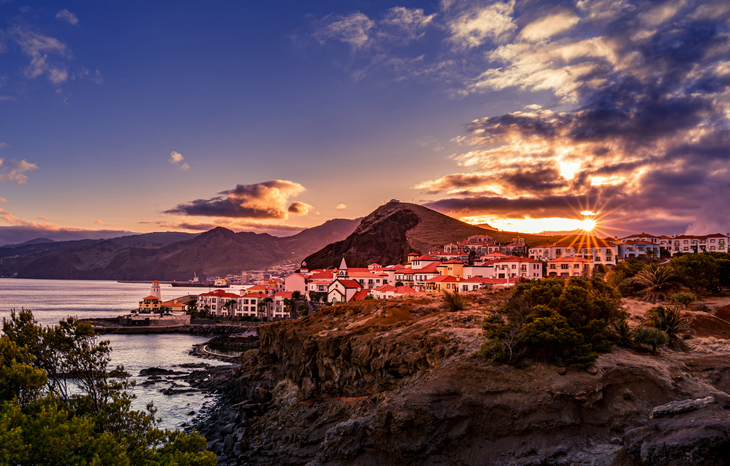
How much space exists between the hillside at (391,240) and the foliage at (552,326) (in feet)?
393

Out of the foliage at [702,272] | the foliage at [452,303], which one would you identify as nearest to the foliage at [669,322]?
the foliage at [452,303]

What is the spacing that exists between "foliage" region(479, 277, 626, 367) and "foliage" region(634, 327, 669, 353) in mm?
1079

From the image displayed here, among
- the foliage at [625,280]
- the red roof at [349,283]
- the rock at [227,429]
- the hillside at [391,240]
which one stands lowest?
the rock at [227,429]

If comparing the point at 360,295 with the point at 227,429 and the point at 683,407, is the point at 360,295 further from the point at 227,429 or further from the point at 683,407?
the point at 683,407

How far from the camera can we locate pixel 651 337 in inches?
885

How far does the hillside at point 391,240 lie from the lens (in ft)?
515

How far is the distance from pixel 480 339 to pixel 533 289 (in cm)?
462

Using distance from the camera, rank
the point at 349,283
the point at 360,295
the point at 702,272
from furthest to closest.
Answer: the point at 349,283, the point at 360,295, the point at 702,272

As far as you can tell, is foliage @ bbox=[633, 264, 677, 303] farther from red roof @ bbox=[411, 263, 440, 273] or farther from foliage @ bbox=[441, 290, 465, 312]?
red roof @ bbox=[411, 263, 440, 273]

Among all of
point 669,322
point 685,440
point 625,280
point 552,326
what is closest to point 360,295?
point 625,280

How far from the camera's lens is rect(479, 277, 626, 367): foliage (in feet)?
65.0

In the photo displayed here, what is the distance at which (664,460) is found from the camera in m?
10.1

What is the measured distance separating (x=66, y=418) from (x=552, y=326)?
811 inches

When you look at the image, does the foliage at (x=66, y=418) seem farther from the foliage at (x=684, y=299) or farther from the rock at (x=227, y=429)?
the foliage at (x=684, y=299)
